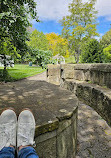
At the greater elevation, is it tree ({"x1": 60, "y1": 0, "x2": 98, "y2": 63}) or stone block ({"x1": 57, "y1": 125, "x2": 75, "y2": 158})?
tree ({"x1": 60, "y1": 0, "x2": 98, "y2": 63})

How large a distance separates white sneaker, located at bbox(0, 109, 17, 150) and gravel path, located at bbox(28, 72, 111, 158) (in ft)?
3.34

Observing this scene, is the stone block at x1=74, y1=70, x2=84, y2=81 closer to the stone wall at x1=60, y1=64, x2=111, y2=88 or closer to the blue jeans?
the stone wall at x1=60, y1=64, x2=111, y2=88

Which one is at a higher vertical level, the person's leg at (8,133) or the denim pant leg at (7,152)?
the person's leg at (8,133)

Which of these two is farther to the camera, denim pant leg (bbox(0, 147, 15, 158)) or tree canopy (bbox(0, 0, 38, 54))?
tree canopy (bbox(0, 0, 38, 54))

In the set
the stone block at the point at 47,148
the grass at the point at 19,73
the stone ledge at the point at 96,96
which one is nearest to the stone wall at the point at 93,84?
the stone ledge at the point at 96,96

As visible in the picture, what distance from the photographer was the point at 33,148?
3.47 feet

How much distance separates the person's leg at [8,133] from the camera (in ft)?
3.43

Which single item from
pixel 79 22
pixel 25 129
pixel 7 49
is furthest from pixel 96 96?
pixel 79 22

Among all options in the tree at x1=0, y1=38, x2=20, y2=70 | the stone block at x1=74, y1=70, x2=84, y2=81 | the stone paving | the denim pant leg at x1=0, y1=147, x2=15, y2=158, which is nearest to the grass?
the tree at x1=0, y1=38, x2=20, y2=70

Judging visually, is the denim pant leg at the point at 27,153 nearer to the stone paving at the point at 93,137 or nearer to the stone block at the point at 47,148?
the stone block at the point at 47,148

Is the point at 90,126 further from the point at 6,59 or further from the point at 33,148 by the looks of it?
the point at 6,59

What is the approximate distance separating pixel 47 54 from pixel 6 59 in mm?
2263

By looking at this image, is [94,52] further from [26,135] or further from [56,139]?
[26,135]

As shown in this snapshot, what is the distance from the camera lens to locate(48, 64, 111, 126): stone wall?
235cm
